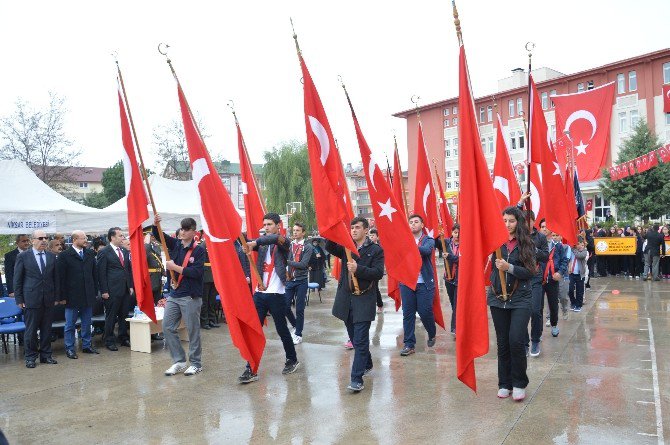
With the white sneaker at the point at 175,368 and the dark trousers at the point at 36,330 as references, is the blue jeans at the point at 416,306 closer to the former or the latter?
the white sneaker at the point at 175,368

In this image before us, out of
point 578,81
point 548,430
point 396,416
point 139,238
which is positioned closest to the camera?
point 548,430

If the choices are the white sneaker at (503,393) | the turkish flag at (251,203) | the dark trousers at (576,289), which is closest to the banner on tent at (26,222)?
the turkish flag at (251,203)

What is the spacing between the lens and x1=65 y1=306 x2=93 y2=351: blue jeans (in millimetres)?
8562

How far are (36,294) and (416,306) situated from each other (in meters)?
5.45

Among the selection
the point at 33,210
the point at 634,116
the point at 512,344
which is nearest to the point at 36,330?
the point at 33,210

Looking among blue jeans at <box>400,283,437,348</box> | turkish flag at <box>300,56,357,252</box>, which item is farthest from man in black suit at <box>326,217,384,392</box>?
blue jeans at <box>400,283,437,348</box>

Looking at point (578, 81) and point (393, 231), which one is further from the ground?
point (578, 81)

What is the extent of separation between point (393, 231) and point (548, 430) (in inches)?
129

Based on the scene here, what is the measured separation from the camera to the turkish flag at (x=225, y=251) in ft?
21.4

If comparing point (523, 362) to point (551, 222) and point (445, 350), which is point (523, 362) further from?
point (551, 222)

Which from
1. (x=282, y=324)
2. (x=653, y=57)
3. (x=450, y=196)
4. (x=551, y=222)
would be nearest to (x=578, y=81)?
(x=653, y=57)

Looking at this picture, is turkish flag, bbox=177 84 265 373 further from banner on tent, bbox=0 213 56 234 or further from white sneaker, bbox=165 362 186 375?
banner on tent, bbox=0 213 56 234

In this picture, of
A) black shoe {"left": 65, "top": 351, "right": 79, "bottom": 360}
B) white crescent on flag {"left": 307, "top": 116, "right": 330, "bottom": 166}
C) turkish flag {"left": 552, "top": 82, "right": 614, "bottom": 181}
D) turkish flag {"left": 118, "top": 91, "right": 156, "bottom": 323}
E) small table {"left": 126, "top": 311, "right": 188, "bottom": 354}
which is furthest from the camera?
turkish flag {"left": 552, "top": 82, "right": 614, "bottom": 181}

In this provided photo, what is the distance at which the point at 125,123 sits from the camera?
7.29 metres
